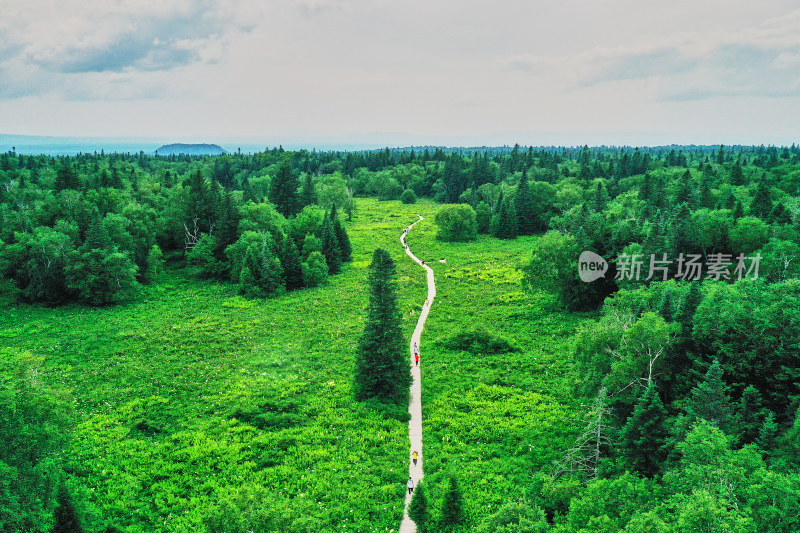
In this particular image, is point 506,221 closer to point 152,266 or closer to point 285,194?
point 285,194

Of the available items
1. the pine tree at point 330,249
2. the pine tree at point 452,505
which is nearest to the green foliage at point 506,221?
the pine tree at point 330,249

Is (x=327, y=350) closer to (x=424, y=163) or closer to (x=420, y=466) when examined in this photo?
(x=420, y=466)

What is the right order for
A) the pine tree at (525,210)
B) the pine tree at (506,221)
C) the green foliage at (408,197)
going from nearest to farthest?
the pine tree at (506,221)
the pine tree at (525,210)
the green foliage at (408,197)

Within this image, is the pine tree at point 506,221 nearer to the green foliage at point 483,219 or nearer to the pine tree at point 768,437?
the green foliage at point 483,219

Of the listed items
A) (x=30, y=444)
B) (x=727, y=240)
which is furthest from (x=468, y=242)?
(x=30, y=444)

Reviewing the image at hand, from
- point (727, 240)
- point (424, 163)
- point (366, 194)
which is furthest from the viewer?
point (424, 163)

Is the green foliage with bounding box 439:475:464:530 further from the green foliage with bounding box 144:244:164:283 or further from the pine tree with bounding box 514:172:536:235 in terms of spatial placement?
the pine tree with bounding box 514:172:536:235
